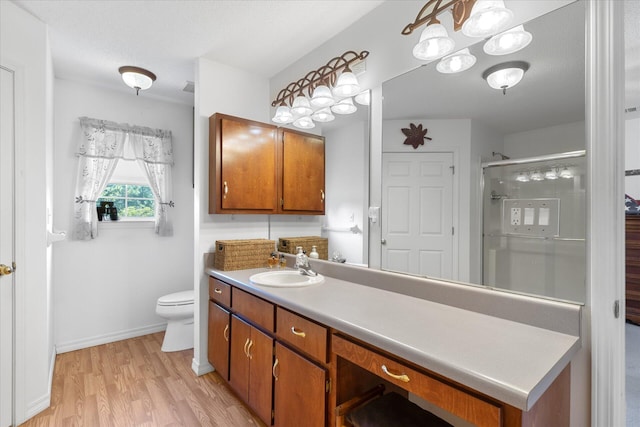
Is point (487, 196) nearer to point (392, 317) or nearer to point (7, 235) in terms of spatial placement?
point (392, 317)

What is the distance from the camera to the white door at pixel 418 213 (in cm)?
151

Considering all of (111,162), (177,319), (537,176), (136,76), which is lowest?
(177,319)

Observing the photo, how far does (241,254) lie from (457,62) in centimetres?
182

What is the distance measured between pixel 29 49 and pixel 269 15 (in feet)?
4.98

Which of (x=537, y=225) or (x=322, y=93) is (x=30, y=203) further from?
(x=537, y=225)

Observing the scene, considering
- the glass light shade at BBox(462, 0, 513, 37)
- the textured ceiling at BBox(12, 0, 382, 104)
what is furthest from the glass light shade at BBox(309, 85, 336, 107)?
the glass light shade at BBox(462, 0, 513, 37)

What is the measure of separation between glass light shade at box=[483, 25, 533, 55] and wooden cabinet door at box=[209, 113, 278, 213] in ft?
5.47

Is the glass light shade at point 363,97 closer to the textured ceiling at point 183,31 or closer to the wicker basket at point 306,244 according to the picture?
the textured ceiling at point 183,31

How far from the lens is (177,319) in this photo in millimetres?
2791

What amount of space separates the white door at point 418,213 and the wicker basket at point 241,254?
104 centimetres

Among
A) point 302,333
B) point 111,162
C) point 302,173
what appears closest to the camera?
point 302,333

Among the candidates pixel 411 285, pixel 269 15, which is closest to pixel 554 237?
pixel 411 285

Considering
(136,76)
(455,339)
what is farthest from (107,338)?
(455,339)

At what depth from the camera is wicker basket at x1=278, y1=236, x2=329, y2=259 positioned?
2223mm
